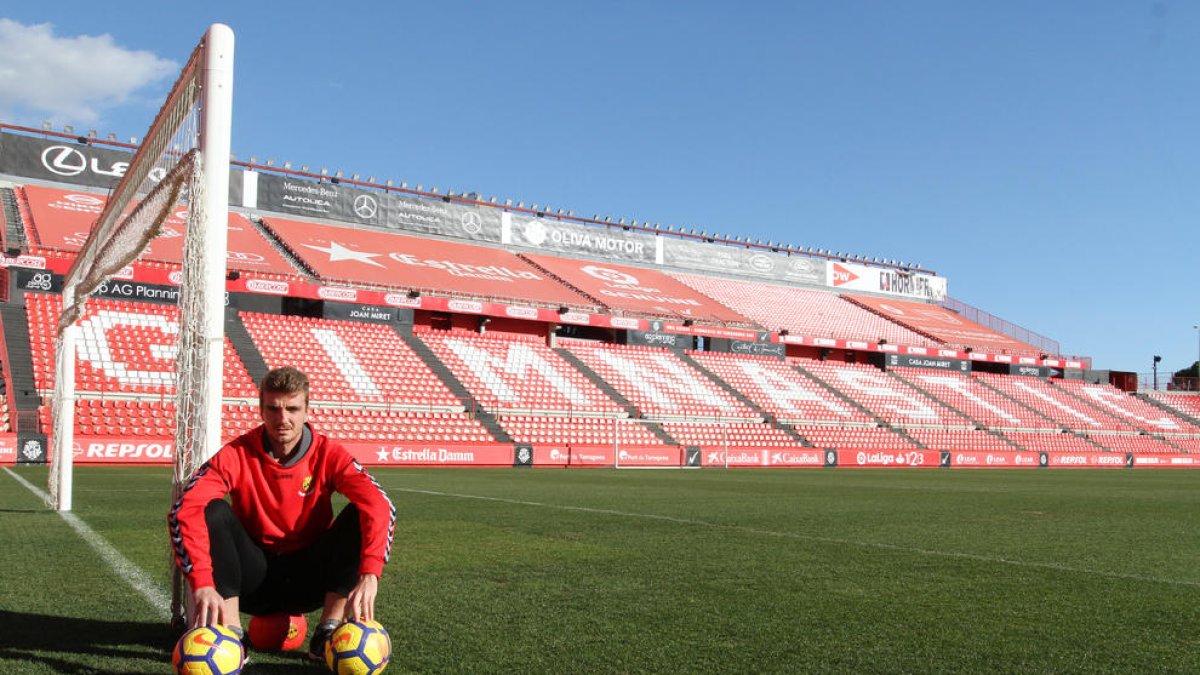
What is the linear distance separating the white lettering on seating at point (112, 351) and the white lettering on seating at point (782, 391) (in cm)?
2186

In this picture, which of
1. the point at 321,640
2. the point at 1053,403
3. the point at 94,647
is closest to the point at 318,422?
the point at 94,647

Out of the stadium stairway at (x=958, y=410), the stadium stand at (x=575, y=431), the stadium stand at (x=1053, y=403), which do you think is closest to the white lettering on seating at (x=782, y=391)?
the stadium stairway at (x=958, y=410)

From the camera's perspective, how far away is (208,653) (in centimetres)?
363

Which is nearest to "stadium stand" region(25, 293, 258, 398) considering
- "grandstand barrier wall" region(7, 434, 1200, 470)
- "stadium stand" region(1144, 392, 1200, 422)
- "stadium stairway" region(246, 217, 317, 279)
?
"grandstand barrier wall" region(7, 434, 1200, 470)

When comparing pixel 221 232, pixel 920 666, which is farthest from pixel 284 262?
pixel 920 666

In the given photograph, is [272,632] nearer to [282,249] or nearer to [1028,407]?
[282,249]

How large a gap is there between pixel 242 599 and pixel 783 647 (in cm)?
245

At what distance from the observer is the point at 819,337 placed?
44.8 m

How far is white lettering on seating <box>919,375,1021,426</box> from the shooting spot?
Result: 43500 mm

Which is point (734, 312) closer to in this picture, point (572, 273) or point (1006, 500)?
point (572, 273)

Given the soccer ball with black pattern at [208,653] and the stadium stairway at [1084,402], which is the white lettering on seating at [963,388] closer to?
the stadium stairway at [1084,402]

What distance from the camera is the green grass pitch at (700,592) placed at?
4.33 m

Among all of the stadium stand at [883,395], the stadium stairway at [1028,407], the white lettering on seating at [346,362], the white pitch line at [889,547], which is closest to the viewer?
the white pitch line at [889,547]

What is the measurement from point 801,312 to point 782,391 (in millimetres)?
10899
